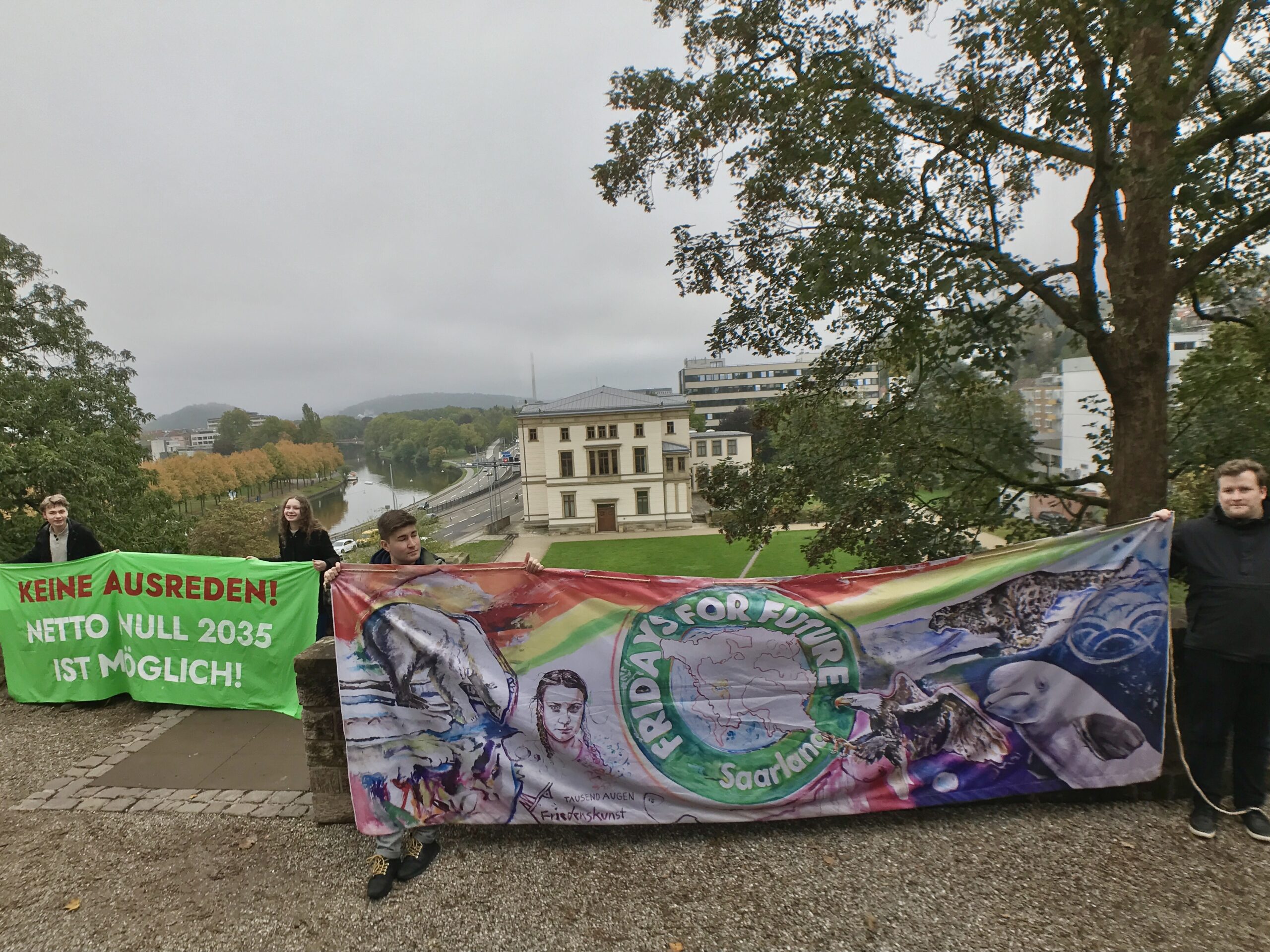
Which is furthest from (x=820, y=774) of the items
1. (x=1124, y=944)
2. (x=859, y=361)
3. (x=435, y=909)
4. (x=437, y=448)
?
(x=437, y=448)

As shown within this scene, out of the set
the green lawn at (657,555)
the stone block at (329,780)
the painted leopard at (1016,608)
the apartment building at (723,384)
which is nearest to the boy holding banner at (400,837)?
the stone block at (329,780)

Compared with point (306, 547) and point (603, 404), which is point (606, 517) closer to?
point (603, 404)

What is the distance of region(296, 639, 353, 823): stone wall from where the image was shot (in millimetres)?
3588

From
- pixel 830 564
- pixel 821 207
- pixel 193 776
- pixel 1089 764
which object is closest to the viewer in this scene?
pixel 1089 764

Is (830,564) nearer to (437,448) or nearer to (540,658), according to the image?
(540,658)

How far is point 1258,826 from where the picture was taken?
10.6ft

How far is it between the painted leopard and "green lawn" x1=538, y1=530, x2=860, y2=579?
25860 millimetres

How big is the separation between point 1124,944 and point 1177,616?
1981 mm

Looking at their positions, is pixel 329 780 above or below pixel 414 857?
above

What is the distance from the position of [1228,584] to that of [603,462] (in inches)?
1697

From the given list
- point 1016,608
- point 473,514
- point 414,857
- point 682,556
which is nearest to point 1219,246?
point 1016,608

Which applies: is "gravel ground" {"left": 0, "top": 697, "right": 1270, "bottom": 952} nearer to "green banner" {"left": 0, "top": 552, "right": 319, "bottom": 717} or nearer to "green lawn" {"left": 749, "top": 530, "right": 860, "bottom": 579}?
"green banner" {"left": 0, "top": 552, "right": 319, "bottom": 717}

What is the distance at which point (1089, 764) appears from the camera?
3527 mm

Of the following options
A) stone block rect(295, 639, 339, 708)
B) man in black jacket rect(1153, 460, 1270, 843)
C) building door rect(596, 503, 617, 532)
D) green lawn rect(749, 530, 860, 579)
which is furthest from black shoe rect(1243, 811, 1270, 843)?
building door rect(596, 503, 617, 532)
